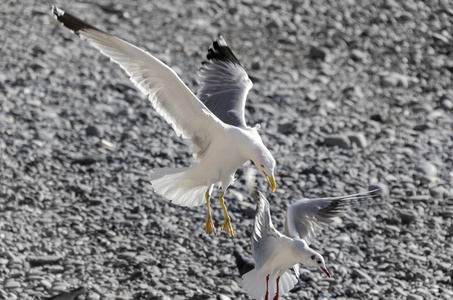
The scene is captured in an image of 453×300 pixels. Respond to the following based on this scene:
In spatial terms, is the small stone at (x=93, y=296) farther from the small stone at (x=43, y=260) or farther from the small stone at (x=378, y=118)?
the small stone at (x=378, y=118)

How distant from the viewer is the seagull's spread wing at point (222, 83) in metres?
6.18

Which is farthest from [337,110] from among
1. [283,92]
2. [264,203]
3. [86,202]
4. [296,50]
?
[264,203]

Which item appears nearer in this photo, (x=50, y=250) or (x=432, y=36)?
(x=50, y=250)

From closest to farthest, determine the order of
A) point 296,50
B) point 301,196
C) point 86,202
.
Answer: point 86,202, point 301,196, point 296,50

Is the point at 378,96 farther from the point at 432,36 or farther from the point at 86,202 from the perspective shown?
the point at 86,202

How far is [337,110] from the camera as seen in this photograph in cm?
905

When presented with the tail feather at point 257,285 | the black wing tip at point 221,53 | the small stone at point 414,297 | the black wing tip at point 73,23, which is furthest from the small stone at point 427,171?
the black wing tip at point 73,23

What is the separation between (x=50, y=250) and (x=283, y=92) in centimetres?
397

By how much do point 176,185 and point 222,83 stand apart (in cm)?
109

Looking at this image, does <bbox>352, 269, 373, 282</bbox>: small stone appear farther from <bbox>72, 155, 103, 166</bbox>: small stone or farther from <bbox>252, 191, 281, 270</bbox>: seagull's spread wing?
A: <bbox>72, 155, 103, 166</bbox>: small stone

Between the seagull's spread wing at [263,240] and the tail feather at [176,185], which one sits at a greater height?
the tail feather at [176,185]

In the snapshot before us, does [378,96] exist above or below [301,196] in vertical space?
above

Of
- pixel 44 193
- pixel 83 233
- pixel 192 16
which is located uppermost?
pixel 192 16

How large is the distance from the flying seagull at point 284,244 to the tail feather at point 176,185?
48 cm
